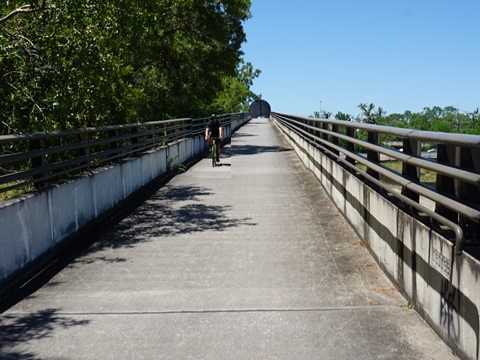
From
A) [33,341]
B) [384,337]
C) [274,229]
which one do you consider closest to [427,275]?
[384,337]

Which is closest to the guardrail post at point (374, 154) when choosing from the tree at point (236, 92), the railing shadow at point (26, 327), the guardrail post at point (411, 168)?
the guardrail post at point (411, 168)

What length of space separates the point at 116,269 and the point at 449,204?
4267mm

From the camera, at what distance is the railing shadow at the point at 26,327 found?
474 centimetres

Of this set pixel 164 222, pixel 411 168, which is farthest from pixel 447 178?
pixel 164 222

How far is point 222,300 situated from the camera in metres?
5.88

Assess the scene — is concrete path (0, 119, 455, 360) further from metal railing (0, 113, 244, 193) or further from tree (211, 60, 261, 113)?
tree (211, 60, 261, 113)

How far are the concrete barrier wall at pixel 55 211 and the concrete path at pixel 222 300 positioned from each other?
45 centimetres

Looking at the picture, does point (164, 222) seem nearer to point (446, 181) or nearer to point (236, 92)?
point (446, 181)

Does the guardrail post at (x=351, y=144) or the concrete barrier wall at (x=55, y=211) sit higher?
the guardrail post at (x=351, y=144)

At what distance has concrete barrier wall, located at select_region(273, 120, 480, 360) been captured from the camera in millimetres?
4117

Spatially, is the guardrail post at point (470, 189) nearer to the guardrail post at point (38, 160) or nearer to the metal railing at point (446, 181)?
the metal railing at point (446, 181)

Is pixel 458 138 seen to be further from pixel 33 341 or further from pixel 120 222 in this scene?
pixel 120 222

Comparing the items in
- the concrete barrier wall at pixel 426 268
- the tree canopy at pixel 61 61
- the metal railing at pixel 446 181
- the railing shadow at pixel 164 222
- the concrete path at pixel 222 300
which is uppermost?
the tree canopy at pixel 61 61

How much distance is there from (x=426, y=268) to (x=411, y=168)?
1.37 m
